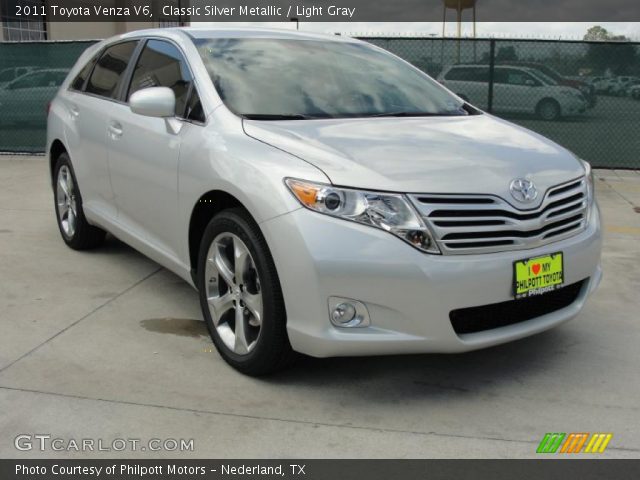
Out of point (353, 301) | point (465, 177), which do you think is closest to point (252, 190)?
point (353, 301)

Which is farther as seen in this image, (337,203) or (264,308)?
(264,308)

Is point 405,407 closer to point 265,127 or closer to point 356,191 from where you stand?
point 356,191

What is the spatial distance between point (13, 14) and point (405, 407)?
1054 inches

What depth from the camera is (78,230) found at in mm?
5668

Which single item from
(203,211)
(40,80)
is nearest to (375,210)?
(203,211)

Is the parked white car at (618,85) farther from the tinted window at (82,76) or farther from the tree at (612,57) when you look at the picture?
the tinted window at (82,76)

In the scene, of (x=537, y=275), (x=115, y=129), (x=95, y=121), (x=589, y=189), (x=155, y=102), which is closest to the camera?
(x=537, y=275)

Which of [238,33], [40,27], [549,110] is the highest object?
[238,33]

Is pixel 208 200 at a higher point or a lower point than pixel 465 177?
lower

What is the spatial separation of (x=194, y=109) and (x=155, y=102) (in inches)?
8.0

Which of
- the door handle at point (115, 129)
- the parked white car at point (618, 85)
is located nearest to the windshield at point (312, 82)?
the door handle at point (115, 129)

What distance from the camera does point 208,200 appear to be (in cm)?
372

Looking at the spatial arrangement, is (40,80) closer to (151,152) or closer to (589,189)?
(151,152)
